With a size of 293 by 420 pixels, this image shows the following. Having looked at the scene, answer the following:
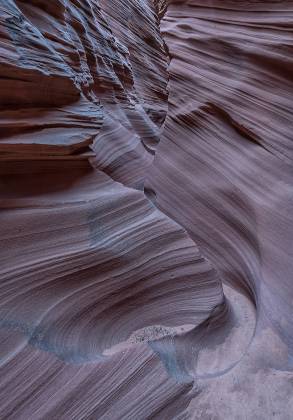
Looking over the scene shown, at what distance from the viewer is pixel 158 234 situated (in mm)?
2535

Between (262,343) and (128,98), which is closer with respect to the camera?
(262,343)

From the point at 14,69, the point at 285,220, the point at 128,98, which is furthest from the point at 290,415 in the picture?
the point at 128,98

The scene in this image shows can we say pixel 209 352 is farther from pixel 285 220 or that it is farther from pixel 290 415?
pixel 285 220

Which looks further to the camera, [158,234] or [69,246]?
[158,234]

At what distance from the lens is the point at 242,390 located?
5.43 feet

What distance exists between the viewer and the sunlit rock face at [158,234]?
5.31 ft

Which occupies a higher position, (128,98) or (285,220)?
(285,220)

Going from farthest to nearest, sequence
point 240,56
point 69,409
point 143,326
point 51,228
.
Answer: point 240,56, point 51,228, point 143,326, point 69,409

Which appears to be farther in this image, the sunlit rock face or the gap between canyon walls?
the gap between canyon walls

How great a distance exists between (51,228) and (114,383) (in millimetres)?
1044

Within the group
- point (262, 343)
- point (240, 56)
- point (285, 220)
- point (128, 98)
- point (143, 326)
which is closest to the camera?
point (262, 343)

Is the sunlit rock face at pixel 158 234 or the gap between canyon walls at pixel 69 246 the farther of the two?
the gap between canyon walls at pixel 69 246

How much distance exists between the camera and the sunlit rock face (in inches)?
63.7

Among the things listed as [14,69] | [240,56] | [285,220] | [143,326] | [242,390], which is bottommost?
[143,326]
